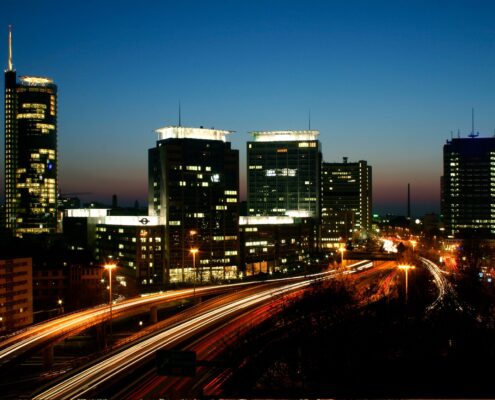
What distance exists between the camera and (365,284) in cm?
5872

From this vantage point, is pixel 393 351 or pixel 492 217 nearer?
pixel 393 351

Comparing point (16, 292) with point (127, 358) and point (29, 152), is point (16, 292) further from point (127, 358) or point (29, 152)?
point (29, 152)

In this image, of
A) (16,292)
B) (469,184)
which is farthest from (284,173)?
(16,292)

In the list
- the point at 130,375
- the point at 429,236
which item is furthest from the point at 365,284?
the point at 429,236

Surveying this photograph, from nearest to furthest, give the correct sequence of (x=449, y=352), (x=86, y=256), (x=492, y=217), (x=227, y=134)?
(x=449, y=352), (x=86, y=256), (x=227, y=134), (x=492, y=217)

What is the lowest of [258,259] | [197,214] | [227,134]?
[258,259]

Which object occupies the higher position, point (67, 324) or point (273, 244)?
point (273, 244)

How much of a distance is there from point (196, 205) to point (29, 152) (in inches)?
3279

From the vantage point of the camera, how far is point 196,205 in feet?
274

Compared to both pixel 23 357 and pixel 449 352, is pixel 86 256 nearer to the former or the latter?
pixel 23 357

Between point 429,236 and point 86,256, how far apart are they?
95.0 meters

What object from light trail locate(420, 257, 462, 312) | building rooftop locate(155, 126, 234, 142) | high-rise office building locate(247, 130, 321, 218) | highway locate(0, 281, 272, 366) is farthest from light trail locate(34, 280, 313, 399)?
high-rise office building locate(247, 130, 321, 218)

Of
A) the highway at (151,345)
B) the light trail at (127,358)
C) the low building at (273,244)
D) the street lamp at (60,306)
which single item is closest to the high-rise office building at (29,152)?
the low building at (273,244)

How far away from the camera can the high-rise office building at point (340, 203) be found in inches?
5837
